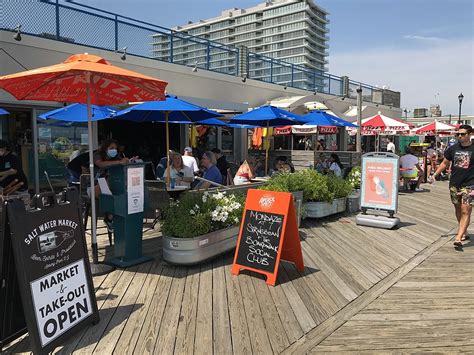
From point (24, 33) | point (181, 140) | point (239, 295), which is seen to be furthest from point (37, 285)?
point (181, 140)

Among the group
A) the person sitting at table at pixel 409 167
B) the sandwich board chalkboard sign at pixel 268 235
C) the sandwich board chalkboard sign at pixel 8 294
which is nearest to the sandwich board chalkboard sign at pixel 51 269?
the sandwich board chalkboard sign at pixel 8 294

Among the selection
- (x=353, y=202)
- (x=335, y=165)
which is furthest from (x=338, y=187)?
(x=335, y=165)

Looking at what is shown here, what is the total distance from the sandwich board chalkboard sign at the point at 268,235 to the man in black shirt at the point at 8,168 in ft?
10.9

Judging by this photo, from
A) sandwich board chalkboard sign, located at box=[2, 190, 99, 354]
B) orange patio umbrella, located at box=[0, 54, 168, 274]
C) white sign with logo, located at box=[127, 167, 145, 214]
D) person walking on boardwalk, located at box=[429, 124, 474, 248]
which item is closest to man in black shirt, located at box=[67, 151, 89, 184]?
orange patio umbrella, located at box=[0, 54, 168, 274]

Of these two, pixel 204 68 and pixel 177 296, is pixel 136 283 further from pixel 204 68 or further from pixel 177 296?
pixel 204 68

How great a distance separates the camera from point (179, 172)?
22.7 ft

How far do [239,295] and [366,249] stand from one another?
257 centimetres

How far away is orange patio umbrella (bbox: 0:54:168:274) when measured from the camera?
12.0 ft

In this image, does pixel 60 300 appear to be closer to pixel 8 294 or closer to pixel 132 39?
pixel 8 294

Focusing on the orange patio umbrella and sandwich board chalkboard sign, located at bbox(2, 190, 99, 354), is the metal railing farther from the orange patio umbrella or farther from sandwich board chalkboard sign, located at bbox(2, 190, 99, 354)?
sandwich board chalkboard sign, located at bbox(2, 190, 99, 354)

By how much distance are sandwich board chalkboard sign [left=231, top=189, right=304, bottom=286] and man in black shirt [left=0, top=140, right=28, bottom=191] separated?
3334 mm

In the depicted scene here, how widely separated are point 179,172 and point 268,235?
310cm

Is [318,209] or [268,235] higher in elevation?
[268,235]

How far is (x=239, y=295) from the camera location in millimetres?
3828
